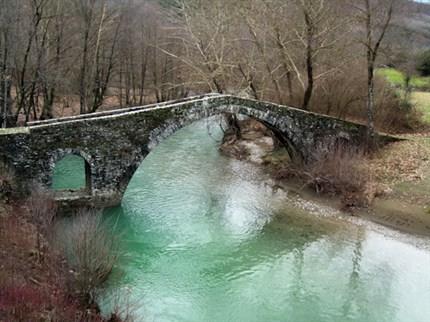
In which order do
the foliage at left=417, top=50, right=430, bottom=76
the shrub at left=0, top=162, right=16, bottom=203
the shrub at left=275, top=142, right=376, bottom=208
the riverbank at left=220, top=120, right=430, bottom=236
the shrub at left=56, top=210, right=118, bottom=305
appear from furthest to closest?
the foliage at left=417, top=50, right=430, bottom=76
the shrub at left=275, top=142, right=376, bottom=208
the riverbank at left=220, top=120, right=430, bottom=236
the shrub at left=0, top=162, right=16, bottom=203
the shrub at left=56, top=210, right=118, bottom=305

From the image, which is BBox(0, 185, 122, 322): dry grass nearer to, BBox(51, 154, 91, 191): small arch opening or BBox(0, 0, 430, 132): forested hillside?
BBox(51, 154, 91, 191): small arch opening

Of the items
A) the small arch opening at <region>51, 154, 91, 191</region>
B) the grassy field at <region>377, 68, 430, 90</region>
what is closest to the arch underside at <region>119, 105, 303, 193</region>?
the small arch opening at <region>51, 154, 91, 191</region>

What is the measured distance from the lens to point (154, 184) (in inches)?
858

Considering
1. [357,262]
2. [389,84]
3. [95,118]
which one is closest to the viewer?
[357,262]

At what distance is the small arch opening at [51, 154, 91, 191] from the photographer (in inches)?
830

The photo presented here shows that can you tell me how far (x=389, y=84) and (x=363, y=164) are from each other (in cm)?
823

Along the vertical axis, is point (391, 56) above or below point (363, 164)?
above

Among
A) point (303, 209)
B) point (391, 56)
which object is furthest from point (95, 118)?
point (391, 56)

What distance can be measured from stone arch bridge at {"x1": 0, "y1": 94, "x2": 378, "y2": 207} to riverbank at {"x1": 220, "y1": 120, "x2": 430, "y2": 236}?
11.6 ft

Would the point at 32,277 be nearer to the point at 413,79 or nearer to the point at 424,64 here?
the point at 413,79

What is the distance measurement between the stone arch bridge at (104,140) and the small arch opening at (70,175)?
158 centimetres

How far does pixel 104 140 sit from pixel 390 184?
36.2 feet

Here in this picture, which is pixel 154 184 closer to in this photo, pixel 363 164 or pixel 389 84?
pixel 363 164

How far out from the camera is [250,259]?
16188 millimetres
